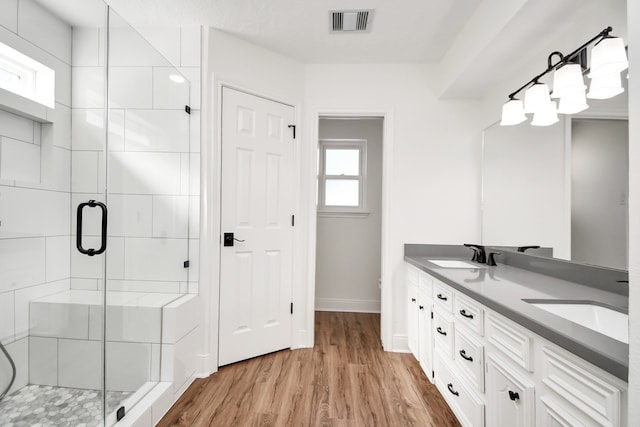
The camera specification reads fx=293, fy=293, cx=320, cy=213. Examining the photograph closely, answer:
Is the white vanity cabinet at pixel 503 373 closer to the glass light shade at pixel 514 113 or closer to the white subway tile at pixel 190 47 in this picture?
the glass light shade at pixel 514 113

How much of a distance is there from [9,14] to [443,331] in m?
2.44

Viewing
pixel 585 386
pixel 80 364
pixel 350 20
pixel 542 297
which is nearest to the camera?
pixel 585 386

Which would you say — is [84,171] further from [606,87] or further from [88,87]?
[606,87]

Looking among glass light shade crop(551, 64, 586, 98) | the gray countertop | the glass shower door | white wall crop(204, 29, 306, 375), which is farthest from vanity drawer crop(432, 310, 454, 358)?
the glass shower door

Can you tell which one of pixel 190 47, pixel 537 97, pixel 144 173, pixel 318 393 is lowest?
pixel 318 393

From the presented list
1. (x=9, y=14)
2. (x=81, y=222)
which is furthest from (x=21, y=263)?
(x=9, y=14)

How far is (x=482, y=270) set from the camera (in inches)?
73.1

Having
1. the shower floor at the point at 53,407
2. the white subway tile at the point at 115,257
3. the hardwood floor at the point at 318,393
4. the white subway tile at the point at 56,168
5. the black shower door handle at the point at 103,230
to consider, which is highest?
the white subway tile at the point at 56,168

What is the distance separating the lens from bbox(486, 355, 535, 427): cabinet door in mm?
1000

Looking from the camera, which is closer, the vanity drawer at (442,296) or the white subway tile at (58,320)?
the white subway tile at (58,320)

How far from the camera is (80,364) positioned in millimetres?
1355

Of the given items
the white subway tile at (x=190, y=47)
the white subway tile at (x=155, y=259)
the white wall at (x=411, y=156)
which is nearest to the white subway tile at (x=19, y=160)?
the white subway tile at (x=155, y=259)

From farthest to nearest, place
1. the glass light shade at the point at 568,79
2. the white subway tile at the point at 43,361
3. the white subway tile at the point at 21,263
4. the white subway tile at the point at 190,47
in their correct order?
the white subway tile at the point at 190,47
the glass light shade at the point at 568,79
the white subway tile at the point at 43,361
the white subway tile at the point at 21,263

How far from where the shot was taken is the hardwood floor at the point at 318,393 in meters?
1.63
